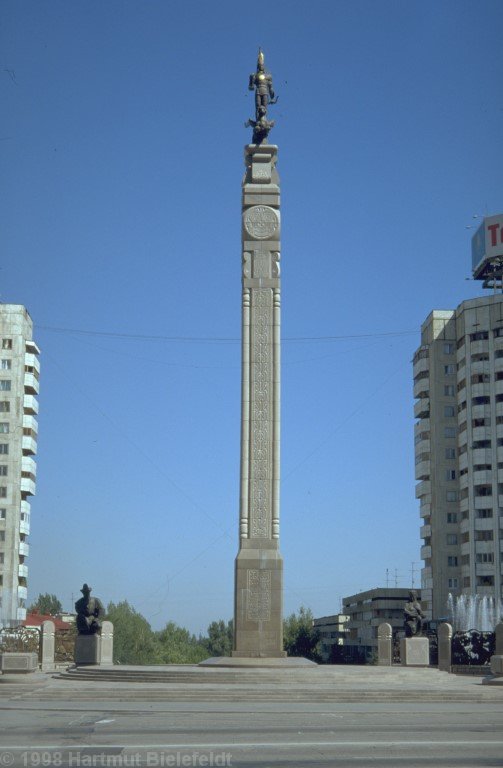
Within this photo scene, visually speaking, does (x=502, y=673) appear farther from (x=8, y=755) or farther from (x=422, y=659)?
(x=8, y=755)

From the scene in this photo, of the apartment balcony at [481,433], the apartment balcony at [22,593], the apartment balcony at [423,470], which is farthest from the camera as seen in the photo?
the apartment balcony at [423,470]

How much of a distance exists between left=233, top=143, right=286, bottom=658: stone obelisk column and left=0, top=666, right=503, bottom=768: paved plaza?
14.3ft

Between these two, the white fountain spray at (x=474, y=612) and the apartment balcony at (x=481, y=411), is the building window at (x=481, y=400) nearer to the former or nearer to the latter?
the apartment balcony at (x=481, y=411)

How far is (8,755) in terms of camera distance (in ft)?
48.1

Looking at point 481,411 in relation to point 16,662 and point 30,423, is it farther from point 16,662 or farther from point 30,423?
point 16,662

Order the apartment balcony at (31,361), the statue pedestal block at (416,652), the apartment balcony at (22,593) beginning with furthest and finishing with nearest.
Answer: the apartment balcony at (31,361) → the apartment balcony at (22,593) → the statue pedestal block at (416,652)

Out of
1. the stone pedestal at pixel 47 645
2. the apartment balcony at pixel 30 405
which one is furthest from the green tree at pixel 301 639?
the stone pedestal at pixel 47 645

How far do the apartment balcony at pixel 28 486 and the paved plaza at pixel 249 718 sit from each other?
1913 inches

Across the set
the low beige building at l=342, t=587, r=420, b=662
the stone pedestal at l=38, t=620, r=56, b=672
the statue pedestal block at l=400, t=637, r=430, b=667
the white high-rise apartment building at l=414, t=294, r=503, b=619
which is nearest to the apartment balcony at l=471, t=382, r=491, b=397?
the white high-rise apartment building at l=414, t=294, r=503, b=619

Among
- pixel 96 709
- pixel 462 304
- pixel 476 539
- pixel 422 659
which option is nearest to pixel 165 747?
pixel 96 709

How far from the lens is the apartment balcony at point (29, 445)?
77688 millimetres

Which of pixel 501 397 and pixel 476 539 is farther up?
pixel 501 397

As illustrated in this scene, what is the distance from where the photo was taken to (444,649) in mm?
36000

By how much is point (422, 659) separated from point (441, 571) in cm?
4428
